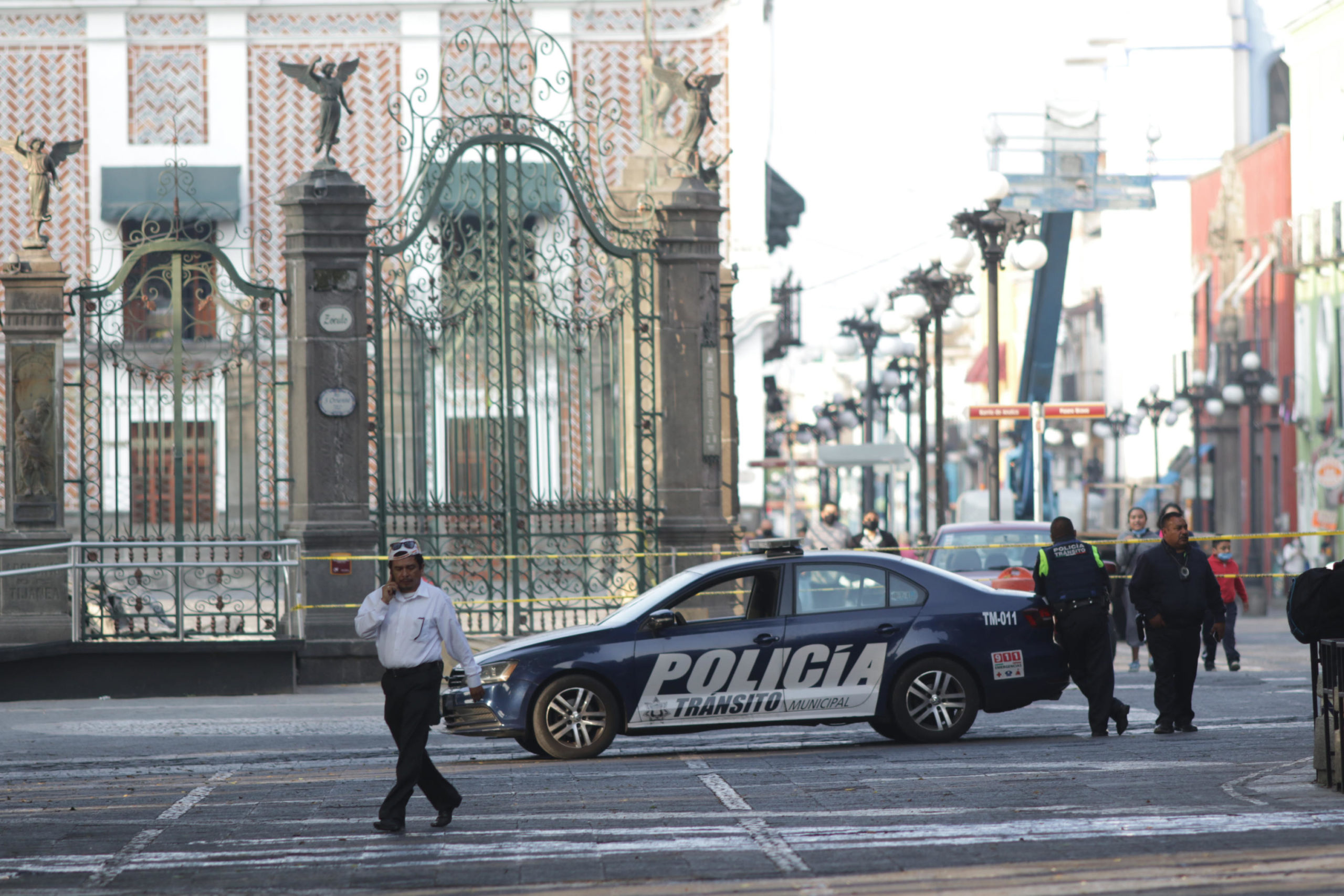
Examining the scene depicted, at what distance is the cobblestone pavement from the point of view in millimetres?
8602

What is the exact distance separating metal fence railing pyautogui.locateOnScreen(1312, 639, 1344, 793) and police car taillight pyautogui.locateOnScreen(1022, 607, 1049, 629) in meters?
3.41

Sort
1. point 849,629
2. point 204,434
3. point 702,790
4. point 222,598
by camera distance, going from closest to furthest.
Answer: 1. point 702,790
2. point 849,629
3. point 222,598
4. point 204,434

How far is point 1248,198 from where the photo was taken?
61.1 m

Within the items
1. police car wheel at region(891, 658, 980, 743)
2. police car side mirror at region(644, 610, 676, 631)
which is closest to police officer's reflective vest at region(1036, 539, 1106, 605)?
police car wheel at region(891, 658, 980, 743)

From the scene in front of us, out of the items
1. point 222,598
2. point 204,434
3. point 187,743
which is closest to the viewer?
point 187,743

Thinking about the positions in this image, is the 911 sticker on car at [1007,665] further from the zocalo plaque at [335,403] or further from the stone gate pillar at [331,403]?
the zocalo plaque at [335,403]

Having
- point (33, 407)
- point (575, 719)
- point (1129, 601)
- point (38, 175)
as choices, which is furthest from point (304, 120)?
point (575, 719)

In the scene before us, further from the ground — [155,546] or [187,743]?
[155,546]

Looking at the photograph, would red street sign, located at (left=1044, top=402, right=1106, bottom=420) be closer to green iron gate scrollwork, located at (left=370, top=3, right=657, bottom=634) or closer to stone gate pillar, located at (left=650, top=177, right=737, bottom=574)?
stone gate pillar, located at (left=650, top=177, right=737, bottom=574)

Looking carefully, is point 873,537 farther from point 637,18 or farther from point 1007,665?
point 637,18

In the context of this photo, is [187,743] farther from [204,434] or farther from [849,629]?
[204,434]

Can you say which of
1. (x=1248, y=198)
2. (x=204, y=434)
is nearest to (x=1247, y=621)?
(x=204, y=434)

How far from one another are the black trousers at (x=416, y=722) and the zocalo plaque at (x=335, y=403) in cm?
962

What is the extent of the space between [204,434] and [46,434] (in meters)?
12.5
